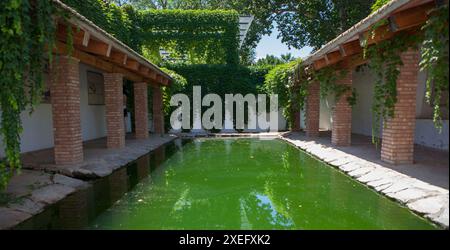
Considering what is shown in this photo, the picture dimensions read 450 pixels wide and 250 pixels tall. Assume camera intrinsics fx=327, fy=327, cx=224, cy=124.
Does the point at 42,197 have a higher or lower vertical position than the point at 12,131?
lower

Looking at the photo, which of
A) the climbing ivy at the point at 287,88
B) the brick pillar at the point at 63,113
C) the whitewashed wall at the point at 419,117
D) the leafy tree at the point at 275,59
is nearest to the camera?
the brick pillar at the point at 63,113

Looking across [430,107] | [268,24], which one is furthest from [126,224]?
[268,24]

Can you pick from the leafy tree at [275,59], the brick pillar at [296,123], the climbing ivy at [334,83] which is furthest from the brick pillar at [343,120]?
the leafy tree at [275,59]

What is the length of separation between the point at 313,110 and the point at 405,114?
646 cm

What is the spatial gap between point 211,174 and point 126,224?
9.88 ft

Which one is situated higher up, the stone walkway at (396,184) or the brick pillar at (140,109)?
the brick pillar at (140,109)

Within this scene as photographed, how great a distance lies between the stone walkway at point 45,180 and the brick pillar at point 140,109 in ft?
11.8

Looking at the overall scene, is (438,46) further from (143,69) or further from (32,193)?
(143,69)

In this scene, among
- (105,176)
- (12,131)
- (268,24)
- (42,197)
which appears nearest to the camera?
(12,131)

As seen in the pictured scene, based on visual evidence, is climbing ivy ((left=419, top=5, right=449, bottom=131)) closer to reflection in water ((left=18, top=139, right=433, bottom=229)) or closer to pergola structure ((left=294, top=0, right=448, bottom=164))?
pergola structure ((left=294, top=0, right=448, bottom=164))

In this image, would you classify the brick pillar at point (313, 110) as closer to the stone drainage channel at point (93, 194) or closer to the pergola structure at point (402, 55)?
the pergola structure at point (402, 55)

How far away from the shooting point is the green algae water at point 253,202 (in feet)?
12.6

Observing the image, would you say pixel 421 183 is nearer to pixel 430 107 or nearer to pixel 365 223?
pixel 365 223

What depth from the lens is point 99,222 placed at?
3902mm
